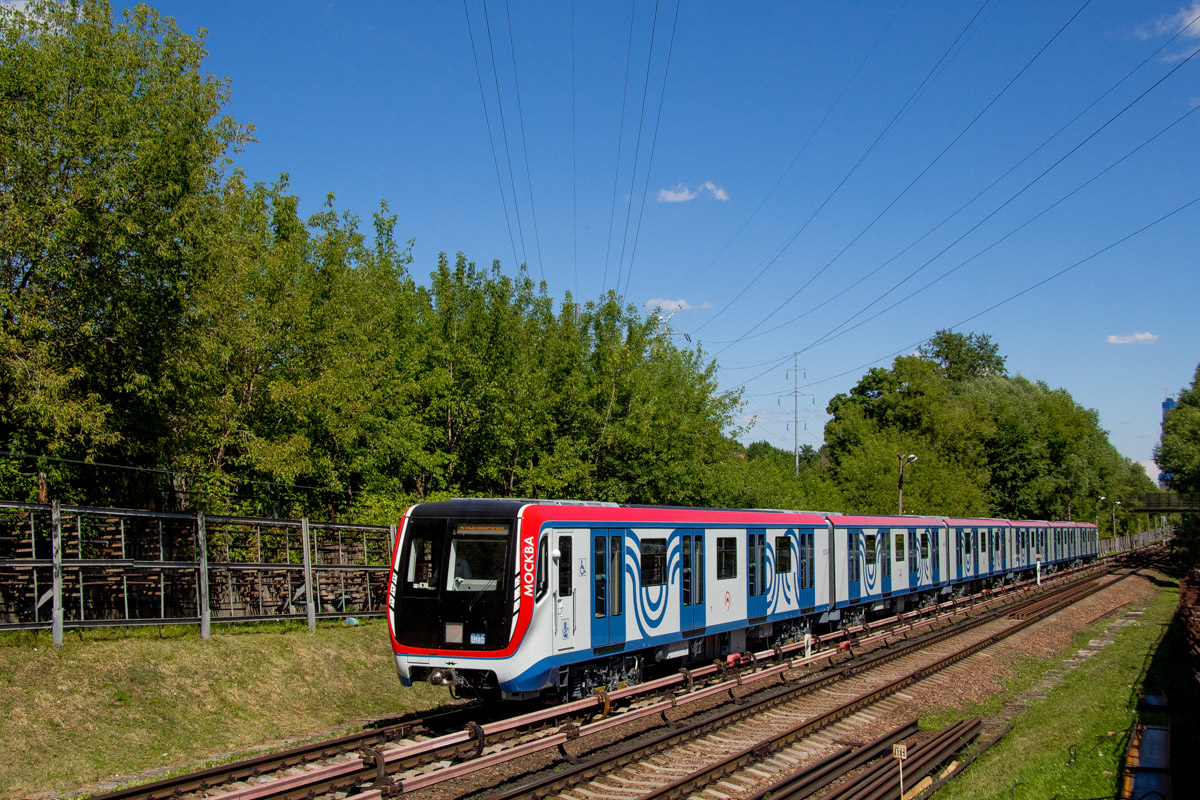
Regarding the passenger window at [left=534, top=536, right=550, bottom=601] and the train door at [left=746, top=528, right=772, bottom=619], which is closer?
the passenger window at [left=534, top=536, right=550, bottom=601]

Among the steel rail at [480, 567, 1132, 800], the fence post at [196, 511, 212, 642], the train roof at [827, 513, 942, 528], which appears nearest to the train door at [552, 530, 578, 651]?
the steel rail at [480, 567, 1132, 800]

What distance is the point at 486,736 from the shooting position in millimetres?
11688

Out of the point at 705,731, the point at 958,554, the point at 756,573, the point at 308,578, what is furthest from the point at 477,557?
the point at 958,554

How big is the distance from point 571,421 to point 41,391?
18029mm

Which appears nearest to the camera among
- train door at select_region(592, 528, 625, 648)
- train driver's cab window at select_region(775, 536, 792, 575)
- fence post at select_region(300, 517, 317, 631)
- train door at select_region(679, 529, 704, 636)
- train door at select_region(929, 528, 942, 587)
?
train door at select_region(592, 528, 625, 648)

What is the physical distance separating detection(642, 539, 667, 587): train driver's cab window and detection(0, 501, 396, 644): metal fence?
6.59 meters

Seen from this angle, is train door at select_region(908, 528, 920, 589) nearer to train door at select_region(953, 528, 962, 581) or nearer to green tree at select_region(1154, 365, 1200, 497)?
train door at select_region(953, 528, 962, 581)

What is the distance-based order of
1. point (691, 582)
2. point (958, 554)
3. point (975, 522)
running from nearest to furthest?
point (691, 582)
point (958, 554)
point (975, 522)

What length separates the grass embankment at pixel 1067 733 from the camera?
11.0 meters

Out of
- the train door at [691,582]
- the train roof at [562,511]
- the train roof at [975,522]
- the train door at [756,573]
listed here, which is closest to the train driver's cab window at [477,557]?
the train roof at [562,511]

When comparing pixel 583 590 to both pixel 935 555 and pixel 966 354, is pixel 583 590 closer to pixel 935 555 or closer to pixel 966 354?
pixel 935 555

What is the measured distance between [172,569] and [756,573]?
11.0 m

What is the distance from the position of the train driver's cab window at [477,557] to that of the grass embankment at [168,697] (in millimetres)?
3168

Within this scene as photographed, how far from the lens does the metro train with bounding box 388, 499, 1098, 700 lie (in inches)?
483
